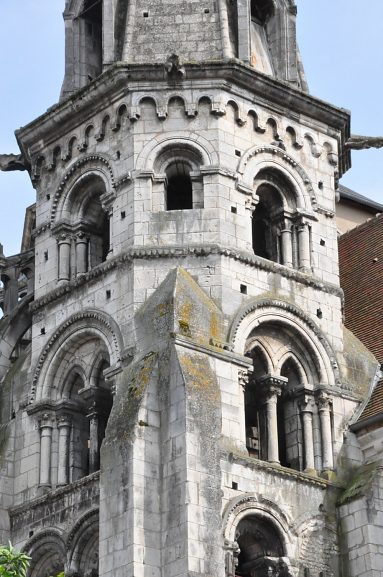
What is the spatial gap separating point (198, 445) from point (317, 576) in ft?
13.0

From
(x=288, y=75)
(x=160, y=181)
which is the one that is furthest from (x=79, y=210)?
(x=288, y=75)

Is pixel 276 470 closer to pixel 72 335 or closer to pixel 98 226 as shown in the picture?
pixel 72 335

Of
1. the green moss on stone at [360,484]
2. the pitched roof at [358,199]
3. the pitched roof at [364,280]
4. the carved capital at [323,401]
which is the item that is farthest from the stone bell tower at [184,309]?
the pitched roof at [358,199]

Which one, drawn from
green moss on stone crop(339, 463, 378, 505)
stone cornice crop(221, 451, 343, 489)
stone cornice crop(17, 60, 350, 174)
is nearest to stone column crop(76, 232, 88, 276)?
stone cornice crop(17, 60, 350, 174)

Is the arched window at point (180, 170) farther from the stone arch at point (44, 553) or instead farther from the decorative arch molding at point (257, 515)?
the stone arch at point (44, 553)

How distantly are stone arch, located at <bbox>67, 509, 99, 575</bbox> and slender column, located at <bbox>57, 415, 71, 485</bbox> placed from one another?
5.22ft

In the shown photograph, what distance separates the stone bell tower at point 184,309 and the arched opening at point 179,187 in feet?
0.18

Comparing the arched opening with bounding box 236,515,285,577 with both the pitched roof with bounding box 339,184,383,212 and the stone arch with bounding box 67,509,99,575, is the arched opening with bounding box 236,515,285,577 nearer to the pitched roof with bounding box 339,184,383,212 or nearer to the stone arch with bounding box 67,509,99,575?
the stone arch with bounding box 67,509,99,575

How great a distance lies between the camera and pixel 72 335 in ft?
→ 120

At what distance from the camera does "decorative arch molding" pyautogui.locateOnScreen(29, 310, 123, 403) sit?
35531mm

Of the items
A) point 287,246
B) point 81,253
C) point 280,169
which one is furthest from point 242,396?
point 280,169

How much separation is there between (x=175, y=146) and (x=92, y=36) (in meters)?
5.04

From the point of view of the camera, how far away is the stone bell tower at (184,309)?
32.4 metres

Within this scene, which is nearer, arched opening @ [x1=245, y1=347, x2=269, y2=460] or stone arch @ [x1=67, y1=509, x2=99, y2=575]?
stone arch @ [x1=67, y1=509, x2=99, y2=575]
